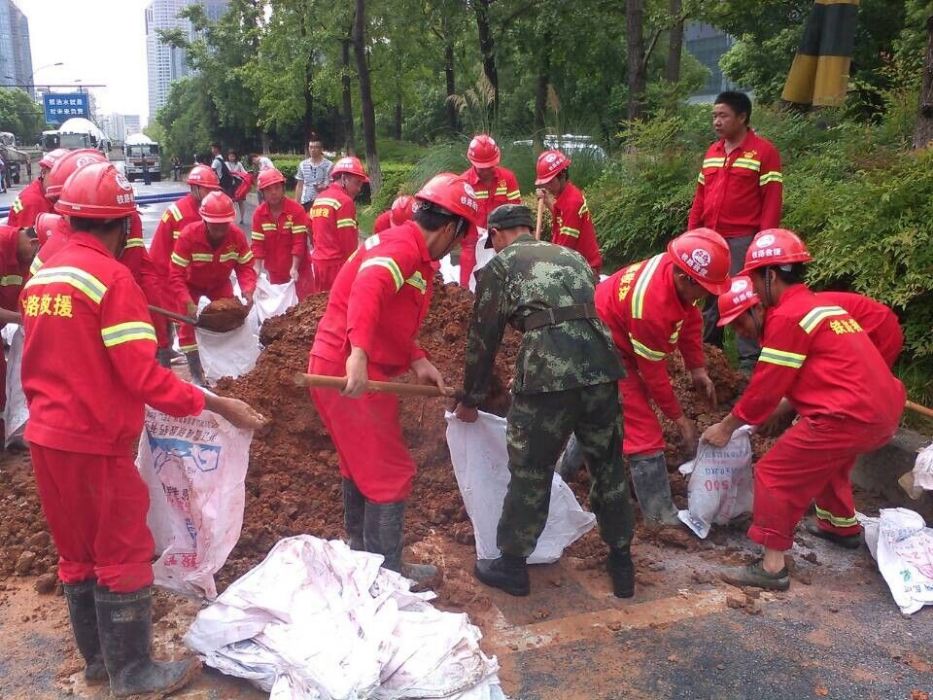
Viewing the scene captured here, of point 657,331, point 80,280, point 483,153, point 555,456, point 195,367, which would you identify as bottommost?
point 195,367

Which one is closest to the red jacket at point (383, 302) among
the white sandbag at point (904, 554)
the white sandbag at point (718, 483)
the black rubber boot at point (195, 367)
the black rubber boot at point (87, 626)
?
the black rubber boot at point (87, 626)

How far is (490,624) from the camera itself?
3342mm

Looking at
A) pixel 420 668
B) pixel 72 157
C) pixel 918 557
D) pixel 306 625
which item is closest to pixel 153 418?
pixel 306 625

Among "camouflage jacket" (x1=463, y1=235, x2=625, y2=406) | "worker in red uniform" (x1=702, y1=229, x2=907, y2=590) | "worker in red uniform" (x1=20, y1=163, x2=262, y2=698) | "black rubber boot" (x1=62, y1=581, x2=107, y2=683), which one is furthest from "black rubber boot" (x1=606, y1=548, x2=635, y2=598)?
"black rubber boot" (x1=62, y1=581, x2=107, y2=683)

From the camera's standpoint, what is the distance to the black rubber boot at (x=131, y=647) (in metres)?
2.75

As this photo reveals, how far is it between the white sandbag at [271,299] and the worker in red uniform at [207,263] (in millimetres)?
715

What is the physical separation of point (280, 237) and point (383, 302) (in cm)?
470

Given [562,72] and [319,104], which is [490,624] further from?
[319,104]

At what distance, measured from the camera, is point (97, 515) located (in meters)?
2.70

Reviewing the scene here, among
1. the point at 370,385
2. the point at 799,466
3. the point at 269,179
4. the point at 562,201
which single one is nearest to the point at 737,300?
the point at 799,466

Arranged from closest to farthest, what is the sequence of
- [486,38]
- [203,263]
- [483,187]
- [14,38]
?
1. [203,263]
2. [483,187]
3. [486,38]
4. [14,38]

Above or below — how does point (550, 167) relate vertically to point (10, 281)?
above

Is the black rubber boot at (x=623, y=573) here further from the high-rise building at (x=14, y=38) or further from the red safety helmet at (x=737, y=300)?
the high-rise building at (x=14, y=38)

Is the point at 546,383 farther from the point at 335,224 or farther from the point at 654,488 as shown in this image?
the point at 335,224
